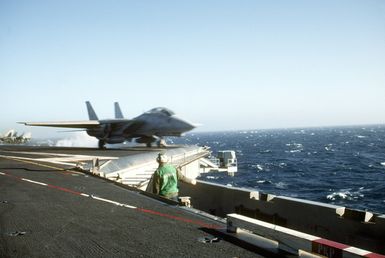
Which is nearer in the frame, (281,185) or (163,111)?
(163,111)

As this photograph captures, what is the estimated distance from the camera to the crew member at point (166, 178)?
9.87 metres

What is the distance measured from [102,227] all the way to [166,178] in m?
2.80

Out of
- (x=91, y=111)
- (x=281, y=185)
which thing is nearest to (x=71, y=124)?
(x=91, y=111)

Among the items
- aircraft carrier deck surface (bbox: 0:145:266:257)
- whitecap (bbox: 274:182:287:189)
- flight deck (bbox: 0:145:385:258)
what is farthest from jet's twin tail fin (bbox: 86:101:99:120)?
aircraft carrier deck surface (bbox: 0:145:266:257)

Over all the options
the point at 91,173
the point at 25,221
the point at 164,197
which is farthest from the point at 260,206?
the point at 91,173

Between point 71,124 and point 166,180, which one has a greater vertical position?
point 71,124

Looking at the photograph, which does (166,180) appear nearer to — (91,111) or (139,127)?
(139,127)

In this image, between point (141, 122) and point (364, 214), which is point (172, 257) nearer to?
point (364, 214)

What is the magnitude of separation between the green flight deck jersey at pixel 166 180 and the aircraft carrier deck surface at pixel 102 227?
41 cm

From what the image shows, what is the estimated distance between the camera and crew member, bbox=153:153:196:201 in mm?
9867

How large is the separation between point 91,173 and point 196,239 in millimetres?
12092

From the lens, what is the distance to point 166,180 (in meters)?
10.1

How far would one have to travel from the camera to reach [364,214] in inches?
340

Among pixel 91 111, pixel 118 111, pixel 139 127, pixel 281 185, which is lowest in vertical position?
pixel 281 185
